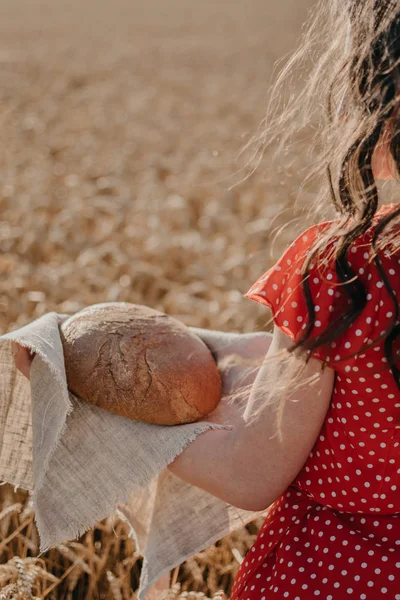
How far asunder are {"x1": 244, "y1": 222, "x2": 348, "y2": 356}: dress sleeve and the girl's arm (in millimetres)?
45

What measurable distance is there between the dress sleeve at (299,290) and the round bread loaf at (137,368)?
0.37 m

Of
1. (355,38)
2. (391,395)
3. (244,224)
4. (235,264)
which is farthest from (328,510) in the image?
(244,224)

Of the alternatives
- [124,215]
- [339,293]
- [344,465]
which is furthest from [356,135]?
[124,215]

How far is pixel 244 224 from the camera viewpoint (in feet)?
17.4

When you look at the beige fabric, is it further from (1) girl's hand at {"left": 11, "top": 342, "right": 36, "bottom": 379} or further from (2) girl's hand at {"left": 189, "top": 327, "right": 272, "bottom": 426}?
(2) girl's hand at {"left": 189, "top": 327, "right": 272, "bottom": 426}

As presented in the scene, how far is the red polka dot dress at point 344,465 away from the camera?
1266mm

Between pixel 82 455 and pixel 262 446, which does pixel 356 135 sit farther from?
pixel 82 455

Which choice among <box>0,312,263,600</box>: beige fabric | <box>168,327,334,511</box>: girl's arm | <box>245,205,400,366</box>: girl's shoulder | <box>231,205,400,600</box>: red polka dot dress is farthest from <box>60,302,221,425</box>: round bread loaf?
<box>245,205,400,366</box>: girl's shoulder

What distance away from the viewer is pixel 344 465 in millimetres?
1390

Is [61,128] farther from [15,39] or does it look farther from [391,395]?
[15,39]

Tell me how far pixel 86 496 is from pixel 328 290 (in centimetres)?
67

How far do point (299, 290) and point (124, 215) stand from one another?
404 centimetres

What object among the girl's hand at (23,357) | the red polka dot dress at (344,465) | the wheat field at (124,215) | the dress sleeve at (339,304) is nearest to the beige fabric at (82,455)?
the girl's hand at (23,357)

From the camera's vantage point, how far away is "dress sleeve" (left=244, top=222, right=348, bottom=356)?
127 centimetres
